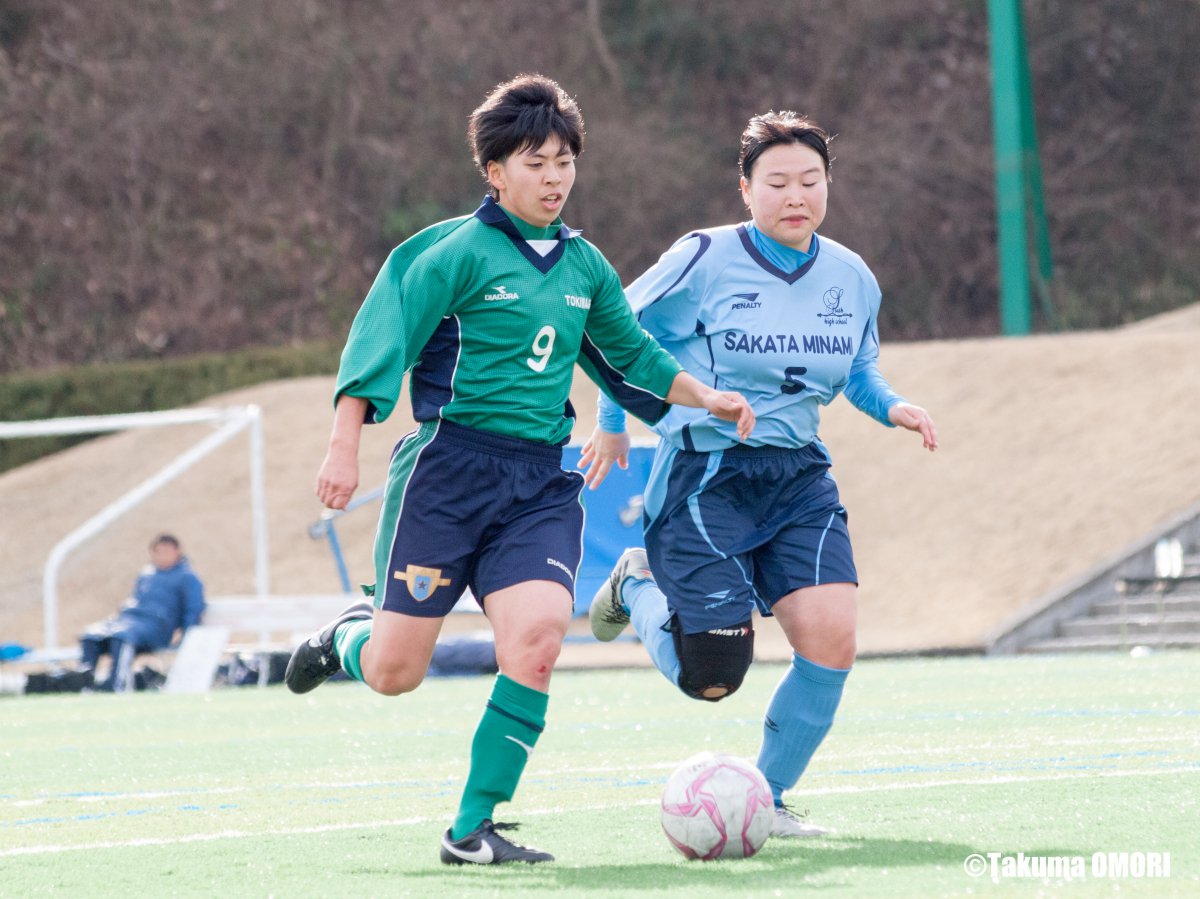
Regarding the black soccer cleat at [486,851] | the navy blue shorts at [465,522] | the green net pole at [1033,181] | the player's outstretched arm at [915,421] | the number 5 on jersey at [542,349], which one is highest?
the green net pole at [1033,181]

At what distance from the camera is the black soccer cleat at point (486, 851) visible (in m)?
4.82

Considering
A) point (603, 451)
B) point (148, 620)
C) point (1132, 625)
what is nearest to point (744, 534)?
point (603, 451)

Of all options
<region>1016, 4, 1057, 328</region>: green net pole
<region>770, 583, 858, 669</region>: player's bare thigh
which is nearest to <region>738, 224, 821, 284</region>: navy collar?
<region>770, 583, 858, 669</region>: player's bare thigh

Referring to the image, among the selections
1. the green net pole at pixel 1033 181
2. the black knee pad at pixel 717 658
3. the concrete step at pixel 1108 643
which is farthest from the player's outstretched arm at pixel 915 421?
the green net pole at pixel 1033 181

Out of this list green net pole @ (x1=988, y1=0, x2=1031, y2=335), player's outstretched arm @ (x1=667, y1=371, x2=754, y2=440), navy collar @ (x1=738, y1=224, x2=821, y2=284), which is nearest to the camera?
player's outstretched arm @ (x1=667, y1=371, x2=754, y2=440)

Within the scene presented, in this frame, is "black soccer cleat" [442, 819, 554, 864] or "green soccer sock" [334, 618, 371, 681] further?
"green soccer sock" [334, 618, 371, 681]

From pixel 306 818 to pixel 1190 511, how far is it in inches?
591

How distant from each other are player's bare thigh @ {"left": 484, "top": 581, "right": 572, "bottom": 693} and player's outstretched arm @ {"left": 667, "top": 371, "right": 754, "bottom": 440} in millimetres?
689

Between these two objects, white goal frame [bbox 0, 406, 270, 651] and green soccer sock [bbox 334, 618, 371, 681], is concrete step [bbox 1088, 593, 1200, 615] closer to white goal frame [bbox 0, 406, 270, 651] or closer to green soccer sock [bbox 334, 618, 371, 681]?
white goal frame [bbox 0, 406, 270, 651]

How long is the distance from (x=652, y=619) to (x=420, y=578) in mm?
955

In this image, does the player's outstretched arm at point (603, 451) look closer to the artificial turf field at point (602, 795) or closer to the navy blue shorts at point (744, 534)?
the navy blue shorts at point (744, 534)

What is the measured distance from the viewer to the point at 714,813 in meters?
4.82

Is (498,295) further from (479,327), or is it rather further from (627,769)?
(627,769)

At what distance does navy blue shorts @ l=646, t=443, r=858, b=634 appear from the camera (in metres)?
5.51
